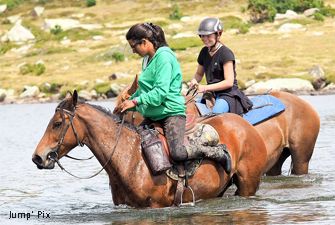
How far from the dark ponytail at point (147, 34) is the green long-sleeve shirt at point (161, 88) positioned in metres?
0.13

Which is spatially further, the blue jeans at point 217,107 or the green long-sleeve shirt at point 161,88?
the blue jeans at point 217,107

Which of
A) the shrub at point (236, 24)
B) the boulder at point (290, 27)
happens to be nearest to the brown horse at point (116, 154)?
the boulder at point (290, 27)

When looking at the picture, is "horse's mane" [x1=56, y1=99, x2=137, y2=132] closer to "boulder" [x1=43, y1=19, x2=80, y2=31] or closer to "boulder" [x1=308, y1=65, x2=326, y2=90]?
"boulder" [x1=308, y1=65, x2=326, y2=90]

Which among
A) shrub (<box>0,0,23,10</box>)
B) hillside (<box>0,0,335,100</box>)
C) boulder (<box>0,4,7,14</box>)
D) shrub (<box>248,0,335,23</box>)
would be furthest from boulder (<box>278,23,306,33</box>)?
shrub (<box>0,0,23,10</box>)

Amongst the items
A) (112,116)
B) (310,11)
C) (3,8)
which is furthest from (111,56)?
(112,116)

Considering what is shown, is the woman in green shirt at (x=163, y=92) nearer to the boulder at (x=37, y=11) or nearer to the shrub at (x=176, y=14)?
the shrub at (x=176, y=14)

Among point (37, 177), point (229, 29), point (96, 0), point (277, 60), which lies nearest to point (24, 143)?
point (37, 177)

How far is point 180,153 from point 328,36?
49479 millimetres

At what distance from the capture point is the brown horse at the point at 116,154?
A: 11688mm

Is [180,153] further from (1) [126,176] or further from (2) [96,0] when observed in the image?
(2) [96,0]

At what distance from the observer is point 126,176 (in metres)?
11.8

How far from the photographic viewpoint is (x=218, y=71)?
14.3m

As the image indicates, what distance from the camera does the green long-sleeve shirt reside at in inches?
457

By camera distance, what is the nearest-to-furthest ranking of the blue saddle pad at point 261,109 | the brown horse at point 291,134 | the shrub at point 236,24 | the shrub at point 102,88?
1. the blue saddle pad at point 261,109
2. the brown horse at point 291,134
3. the shrub at point 102,88
4. the shrub at point 236,24
